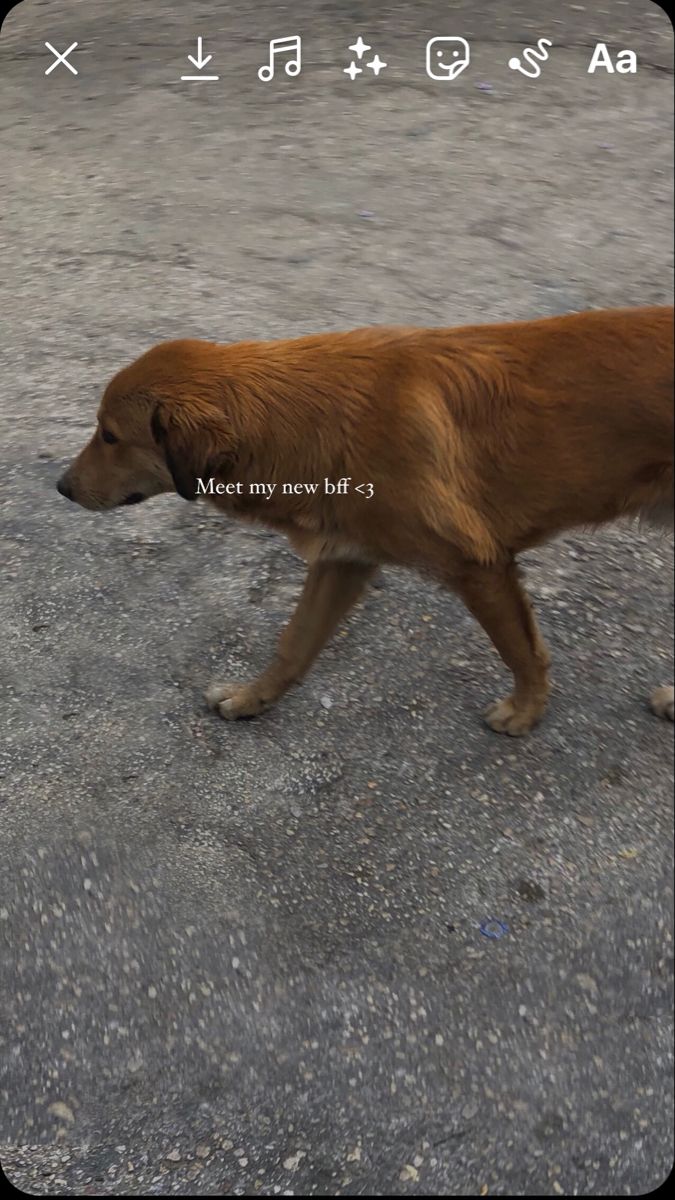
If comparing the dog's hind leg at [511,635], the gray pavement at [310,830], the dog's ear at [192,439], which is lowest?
the gray pavement at [310,830]

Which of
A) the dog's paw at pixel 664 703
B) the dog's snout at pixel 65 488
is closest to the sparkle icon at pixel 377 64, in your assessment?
the dog's snout at pixel 65 488

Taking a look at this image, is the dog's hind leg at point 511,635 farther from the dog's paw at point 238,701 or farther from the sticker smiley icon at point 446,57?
the sticker smiley icon at point 446,57

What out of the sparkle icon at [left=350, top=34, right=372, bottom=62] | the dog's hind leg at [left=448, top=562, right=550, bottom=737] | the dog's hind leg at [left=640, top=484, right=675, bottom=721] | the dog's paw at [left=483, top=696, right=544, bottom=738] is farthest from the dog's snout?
the sparkle icon at [left=350, top=34, right=372, bottom=62]

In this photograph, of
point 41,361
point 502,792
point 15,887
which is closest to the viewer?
point 15,887

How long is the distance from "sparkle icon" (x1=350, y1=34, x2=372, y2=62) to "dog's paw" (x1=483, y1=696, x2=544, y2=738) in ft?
13.8

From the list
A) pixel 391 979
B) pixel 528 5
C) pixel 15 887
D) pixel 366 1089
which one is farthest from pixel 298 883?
pixel 528 5

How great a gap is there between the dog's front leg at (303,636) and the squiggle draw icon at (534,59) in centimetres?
400

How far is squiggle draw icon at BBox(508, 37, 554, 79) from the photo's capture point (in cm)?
568

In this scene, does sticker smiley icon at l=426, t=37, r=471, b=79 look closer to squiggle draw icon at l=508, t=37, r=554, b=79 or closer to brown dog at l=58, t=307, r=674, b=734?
squiggle draw icon at l=508, t=37, r=554, b=79

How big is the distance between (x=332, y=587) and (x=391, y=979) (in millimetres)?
1110

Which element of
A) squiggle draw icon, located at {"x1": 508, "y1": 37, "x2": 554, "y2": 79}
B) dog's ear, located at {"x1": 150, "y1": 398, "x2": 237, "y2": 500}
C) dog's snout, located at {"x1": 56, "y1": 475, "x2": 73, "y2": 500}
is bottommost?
dog's snout, located at {"x1": 56, "y1": 475, "x2": 73, "y2": 500}

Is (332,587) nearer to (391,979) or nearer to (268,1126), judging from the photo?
(391,979)

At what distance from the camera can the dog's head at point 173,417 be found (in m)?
2.67

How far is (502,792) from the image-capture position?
3.03m
